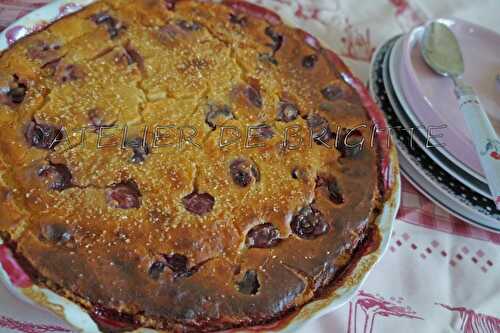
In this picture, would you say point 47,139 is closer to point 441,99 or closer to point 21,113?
point 21,113

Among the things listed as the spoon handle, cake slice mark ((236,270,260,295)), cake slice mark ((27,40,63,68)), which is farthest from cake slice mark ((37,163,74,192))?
the spoon handle

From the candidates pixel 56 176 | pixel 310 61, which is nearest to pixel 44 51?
pixel 56 176

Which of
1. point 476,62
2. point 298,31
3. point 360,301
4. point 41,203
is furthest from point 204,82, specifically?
point 476,62

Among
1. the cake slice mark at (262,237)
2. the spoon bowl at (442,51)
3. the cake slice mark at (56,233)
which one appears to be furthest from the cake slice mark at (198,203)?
the spoon bowl at (442,51)

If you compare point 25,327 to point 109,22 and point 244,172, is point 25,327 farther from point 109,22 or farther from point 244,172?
point 109,22

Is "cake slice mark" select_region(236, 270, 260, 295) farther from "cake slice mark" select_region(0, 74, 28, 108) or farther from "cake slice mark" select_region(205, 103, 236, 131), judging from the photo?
"cake slice mark" select_region(0, 74, 28, 108)

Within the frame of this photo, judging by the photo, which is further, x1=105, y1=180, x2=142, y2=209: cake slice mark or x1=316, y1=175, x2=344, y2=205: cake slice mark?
x1=316, y1=175, x2=344, y2=205: cake slice mark

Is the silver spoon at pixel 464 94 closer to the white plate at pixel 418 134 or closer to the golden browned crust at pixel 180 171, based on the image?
the white plate at pixel 418 134
